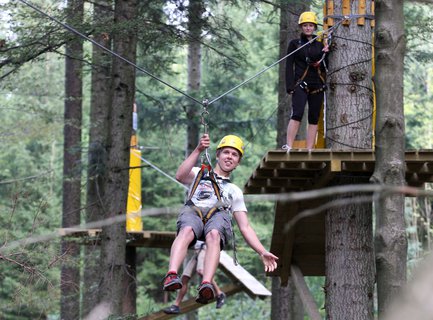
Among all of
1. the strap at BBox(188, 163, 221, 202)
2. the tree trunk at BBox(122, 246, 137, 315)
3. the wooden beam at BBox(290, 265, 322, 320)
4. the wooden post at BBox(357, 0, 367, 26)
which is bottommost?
the tree trunk at BBox(122, 246, 137, 315)

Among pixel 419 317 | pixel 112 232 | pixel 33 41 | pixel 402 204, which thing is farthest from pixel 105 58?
pixel 419 317

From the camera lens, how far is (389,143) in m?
4.82

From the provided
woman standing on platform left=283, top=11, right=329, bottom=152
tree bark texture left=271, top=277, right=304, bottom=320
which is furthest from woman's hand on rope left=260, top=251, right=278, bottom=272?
tree bark texture left=271, top=277, right=304, bottom=320

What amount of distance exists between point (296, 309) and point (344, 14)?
6.00 meters

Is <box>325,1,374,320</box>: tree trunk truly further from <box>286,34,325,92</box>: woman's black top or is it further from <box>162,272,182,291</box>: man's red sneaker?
<box>162,272,182,291</box>: man's red sneaker

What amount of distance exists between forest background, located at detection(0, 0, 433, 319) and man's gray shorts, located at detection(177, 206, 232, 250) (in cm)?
244

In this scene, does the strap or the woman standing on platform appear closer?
the strap

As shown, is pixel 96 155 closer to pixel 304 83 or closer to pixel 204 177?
pixel 304 83

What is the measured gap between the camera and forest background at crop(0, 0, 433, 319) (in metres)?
12.5

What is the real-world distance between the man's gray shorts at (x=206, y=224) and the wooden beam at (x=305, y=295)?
1949 mm

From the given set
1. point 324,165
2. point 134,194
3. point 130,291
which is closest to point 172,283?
point 324,165

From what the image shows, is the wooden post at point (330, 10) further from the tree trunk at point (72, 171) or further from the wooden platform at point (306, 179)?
the tree trunk at point (72, 171)

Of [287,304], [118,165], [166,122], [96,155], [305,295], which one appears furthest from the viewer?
[166,122]

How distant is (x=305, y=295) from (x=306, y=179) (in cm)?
141
